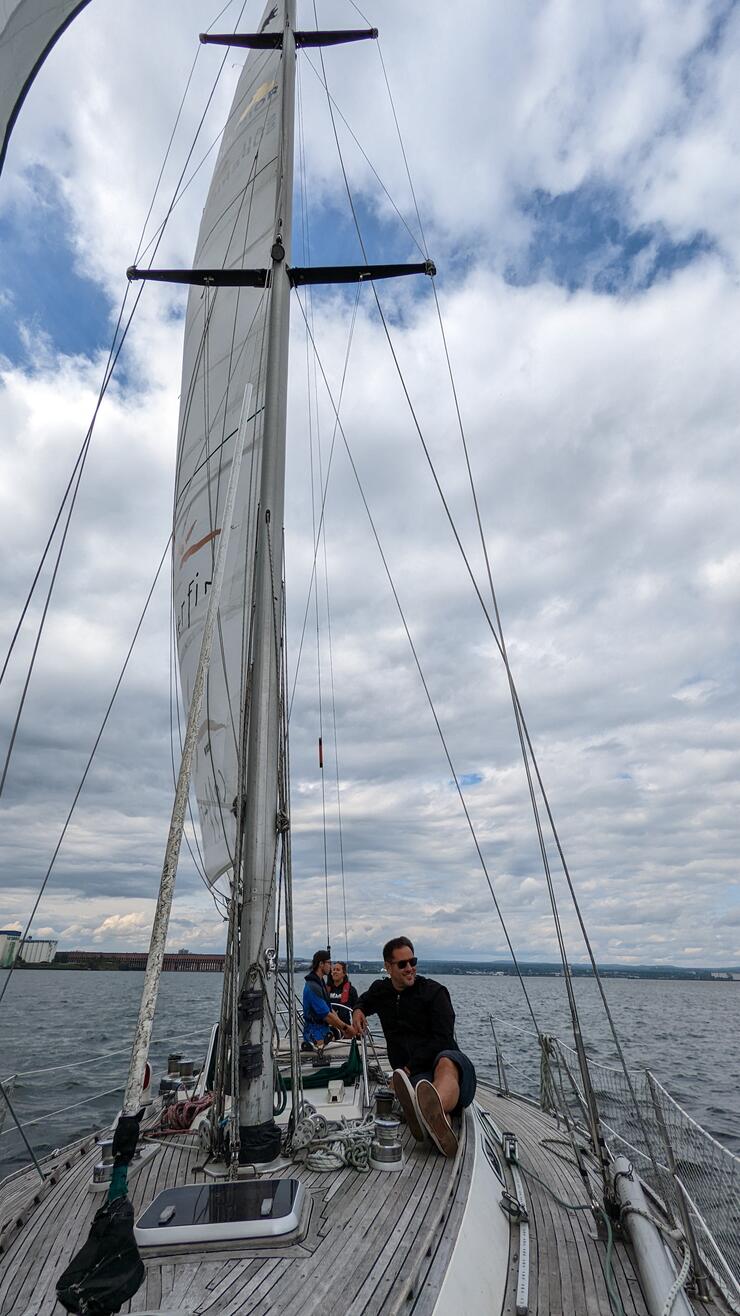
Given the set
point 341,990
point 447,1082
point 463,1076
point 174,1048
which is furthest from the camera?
point 174,1048

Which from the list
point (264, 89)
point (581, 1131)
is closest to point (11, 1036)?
point (581, 1131)

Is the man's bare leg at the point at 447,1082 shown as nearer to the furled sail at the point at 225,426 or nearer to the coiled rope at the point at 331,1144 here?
the coiled rope at the point at 331,1144

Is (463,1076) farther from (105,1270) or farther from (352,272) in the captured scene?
(352,272)

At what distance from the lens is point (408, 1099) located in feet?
13.9

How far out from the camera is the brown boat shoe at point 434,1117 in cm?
393

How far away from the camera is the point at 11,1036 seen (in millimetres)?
24953

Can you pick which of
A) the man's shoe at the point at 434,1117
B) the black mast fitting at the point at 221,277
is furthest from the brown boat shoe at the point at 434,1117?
the black mast fitting at the point at 221,277

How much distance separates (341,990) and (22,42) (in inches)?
360

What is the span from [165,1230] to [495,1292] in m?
1.58

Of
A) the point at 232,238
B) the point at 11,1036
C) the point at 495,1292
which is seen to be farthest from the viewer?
the point at 11,1036

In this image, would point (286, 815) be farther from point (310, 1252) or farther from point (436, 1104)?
point (310, 1252)

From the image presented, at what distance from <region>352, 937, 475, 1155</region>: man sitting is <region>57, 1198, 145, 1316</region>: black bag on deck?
2322 millimetres

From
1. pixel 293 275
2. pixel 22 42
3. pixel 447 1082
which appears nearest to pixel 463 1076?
pixel 447 1082

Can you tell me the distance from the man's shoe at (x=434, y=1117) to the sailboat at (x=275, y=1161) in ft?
0.39
